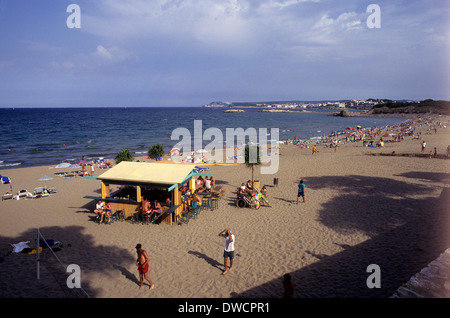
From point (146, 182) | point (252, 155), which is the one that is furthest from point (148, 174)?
point (252, 155)

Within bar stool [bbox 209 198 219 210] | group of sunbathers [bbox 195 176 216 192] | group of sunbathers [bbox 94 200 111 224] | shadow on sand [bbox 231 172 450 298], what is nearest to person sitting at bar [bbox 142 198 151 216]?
group of sunbathers [bbox 94 200 111 224]

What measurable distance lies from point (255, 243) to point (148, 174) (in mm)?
4948

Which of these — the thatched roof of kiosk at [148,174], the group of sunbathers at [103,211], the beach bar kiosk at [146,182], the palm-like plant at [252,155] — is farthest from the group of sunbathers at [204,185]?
the group of sunbathers at [103,211]

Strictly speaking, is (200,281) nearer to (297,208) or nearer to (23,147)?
(297,208)

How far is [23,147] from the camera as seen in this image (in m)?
36.8

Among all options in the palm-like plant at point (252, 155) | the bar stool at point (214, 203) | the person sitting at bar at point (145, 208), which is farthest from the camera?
the palm-like plant at point (252, 155)

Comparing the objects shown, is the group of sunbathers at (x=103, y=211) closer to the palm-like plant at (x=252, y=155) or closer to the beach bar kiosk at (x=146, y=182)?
the beach bar kiosk at (x=146, y=182)

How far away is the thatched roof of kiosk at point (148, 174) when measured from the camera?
33.6 ft

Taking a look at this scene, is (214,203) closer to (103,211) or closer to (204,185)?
(204,185)

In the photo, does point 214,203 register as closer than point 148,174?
No

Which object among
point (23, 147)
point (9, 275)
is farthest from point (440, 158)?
point (23, 147)

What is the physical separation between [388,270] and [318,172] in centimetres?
1190

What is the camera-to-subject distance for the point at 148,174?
419 inches

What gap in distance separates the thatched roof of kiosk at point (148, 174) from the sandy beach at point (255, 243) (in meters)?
1.68
